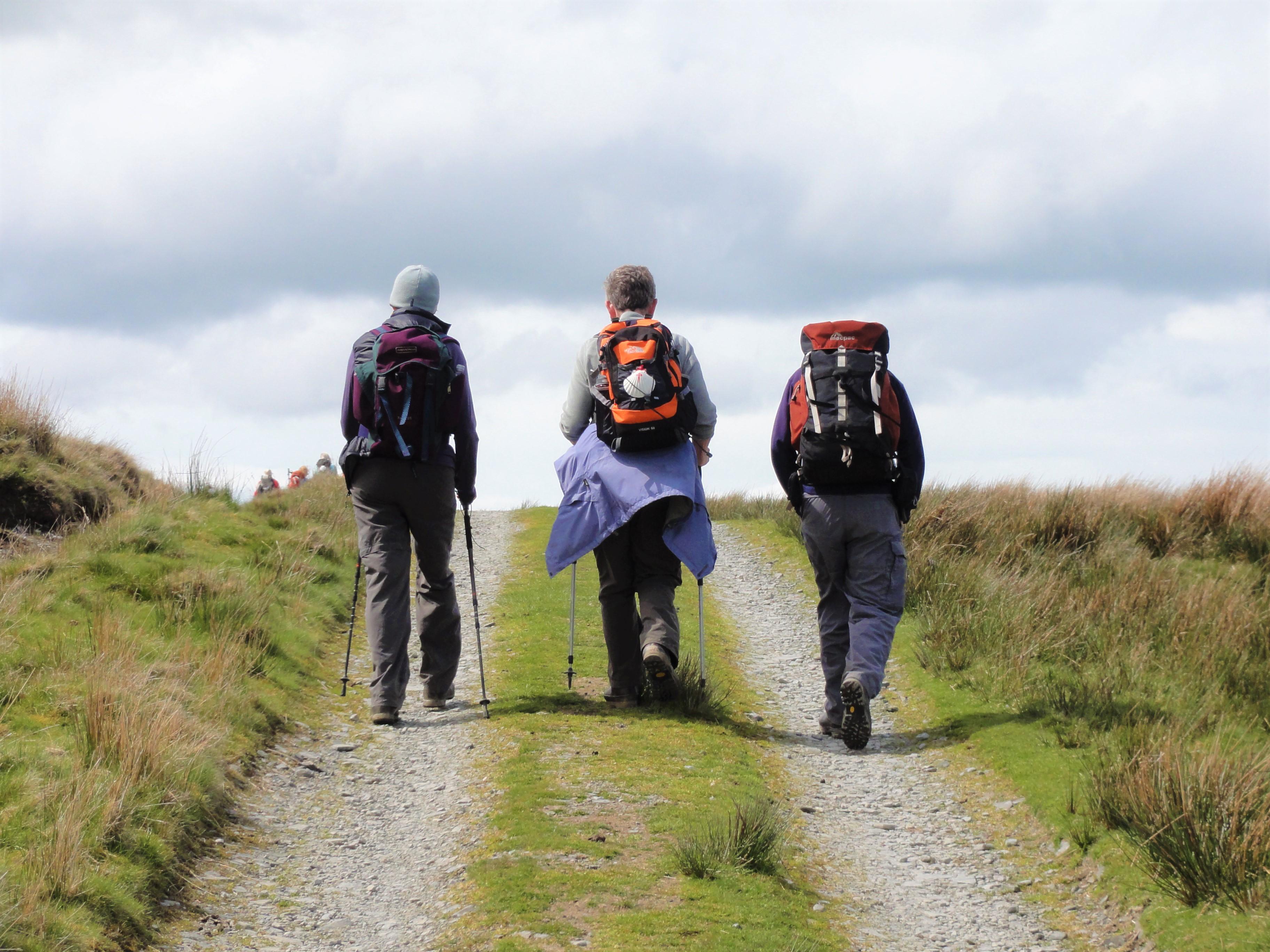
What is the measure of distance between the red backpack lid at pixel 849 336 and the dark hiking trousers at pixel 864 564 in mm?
910

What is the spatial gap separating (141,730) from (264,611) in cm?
339

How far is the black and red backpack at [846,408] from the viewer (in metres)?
6.76

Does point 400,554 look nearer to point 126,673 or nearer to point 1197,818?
point 126,673

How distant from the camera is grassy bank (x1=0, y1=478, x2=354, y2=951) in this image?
452cm

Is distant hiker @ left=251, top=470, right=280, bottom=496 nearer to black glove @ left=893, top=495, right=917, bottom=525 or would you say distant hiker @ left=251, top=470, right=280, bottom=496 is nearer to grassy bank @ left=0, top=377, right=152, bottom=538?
grassy bank @ left=0, top=377, right=152, bottom=538

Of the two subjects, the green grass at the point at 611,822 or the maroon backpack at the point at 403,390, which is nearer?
the green grass at the point at 611,822

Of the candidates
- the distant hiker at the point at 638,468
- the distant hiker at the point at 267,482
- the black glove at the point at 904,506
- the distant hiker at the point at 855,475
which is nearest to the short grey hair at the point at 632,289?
the distant hiker at the point at 638,468

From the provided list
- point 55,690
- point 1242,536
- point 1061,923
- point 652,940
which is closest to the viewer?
point 652,940

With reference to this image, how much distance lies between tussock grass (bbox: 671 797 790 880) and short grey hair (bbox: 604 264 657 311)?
3.28m

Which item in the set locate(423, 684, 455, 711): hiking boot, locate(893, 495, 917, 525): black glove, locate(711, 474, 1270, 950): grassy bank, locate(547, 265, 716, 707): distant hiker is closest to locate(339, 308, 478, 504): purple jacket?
locate(547, 265, 716, 707): distant hiker

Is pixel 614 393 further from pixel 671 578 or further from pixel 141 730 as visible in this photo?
pixel 141 730

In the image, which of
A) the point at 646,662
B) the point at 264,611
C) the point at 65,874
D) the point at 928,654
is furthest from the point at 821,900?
the point at 264,611

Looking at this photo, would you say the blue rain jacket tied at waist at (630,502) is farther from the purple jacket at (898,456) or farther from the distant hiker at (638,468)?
the purple jacket at (898,456)

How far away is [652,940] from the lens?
170 inches
